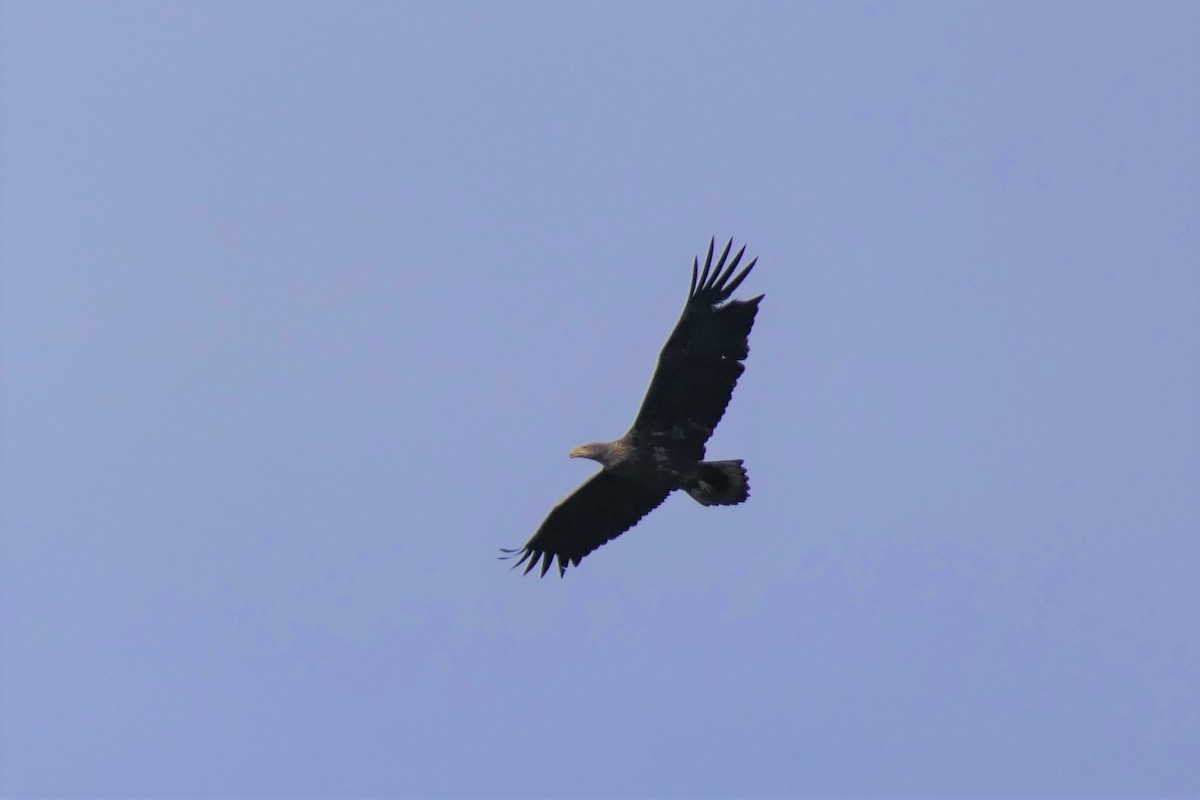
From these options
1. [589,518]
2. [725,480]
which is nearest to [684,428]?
[725,480]

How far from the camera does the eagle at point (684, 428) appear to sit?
17.2 meters

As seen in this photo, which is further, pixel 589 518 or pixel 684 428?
pixel 589 518

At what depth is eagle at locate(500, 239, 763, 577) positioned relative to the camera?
17.2 metres

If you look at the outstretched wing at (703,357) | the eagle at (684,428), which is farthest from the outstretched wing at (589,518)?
the outstretched wing at (703,357)

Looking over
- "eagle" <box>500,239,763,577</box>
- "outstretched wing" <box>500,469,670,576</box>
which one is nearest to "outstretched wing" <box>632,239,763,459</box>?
"eagle" <box>500,239,763,577</box>

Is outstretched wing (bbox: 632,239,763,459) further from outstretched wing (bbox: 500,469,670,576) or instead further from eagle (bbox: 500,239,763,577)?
outstretched wing (bbox: 500,469,670,576)

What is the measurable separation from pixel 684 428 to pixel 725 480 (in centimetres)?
74

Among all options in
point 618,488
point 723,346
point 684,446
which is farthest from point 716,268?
point 618,488

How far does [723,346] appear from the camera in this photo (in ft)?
56.5

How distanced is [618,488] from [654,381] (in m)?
2.21

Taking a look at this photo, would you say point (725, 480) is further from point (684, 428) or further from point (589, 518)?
point (589, 518)

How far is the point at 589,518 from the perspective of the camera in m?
19.7

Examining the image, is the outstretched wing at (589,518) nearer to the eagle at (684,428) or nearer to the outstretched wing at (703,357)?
the eagle at (684,428)

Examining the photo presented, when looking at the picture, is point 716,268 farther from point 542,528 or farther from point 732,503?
point 542,528
